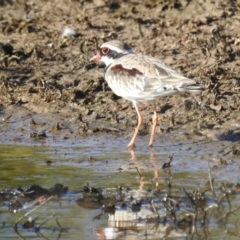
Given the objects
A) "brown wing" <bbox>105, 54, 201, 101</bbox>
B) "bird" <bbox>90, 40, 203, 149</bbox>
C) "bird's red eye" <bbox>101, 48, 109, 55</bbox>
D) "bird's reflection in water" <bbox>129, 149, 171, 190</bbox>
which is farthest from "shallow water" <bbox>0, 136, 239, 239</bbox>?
"bird's red eye" <bbox>101, 48, 109, 55</bbox>

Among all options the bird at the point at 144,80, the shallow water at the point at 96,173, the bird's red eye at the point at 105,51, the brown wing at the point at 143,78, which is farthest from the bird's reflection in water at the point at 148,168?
the bird's red eye at the point at 105,51

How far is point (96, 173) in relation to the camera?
9.73 metres

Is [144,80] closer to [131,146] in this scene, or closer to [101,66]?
[131,146]

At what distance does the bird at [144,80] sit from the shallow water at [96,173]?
1.63ft

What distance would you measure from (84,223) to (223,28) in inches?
246

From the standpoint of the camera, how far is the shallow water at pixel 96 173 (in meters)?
7.75

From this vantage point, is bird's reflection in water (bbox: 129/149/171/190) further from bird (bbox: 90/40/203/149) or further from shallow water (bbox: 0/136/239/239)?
bird (bbox: 90/40/203/149)

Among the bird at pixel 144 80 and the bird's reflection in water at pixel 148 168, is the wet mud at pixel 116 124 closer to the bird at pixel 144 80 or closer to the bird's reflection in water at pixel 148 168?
the bird's reflection in water at pixel 148 168

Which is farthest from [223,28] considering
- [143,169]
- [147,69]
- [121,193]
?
[121,193]

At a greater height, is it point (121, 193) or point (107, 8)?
point (107, 8)


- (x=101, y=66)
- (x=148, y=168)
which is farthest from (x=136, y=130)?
(x=101, y=66)

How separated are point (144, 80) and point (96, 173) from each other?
145cm

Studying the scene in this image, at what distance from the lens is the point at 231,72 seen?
40.6 ft

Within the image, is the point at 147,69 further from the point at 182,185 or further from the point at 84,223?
the point at 84,223
